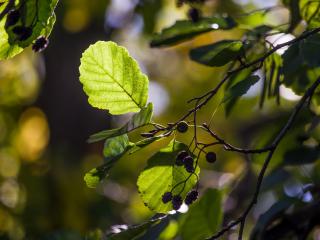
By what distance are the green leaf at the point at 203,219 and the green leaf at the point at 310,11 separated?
46 centimetres

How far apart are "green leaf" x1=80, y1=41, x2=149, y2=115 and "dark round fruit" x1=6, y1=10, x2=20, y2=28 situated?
0.49 ft

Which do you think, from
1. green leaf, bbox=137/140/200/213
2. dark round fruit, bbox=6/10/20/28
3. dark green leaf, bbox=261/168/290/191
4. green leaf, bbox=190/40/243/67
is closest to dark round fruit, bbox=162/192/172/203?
green leaf, bbox=137/140/200/213

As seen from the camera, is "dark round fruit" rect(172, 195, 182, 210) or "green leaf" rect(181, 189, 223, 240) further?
"green leaf" rect(181, 189, 223, 240)

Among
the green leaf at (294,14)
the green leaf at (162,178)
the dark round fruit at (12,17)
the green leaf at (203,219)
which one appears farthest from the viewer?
the green leaf at (203,219)

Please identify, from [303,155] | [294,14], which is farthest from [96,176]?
[303,155]

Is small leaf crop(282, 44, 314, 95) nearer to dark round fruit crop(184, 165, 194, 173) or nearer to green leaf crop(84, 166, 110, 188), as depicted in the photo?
dark round fruit crop(184, 165, 194, 173)

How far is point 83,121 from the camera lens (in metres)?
3.89

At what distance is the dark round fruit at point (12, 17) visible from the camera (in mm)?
1096

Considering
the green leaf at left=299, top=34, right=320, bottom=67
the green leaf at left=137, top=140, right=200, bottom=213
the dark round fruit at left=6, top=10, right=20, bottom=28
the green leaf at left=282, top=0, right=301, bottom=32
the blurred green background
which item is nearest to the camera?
the dark round fruit at left=6, top=10, right=20, bottom=28

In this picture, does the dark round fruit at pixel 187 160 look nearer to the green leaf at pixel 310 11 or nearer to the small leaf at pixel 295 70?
the small leaf at pixel 295 70

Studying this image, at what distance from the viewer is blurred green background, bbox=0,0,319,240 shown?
2.85 m

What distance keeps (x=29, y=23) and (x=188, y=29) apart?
1.64 ft

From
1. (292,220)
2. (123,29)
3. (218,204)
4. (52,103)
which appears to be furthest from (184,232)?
(52,103)

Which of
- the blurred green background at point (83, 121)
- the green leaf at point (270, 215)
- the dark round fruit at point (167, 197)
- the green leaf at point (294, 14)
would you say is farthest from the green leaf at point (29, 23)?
the blurred green background at point (83, 121)
